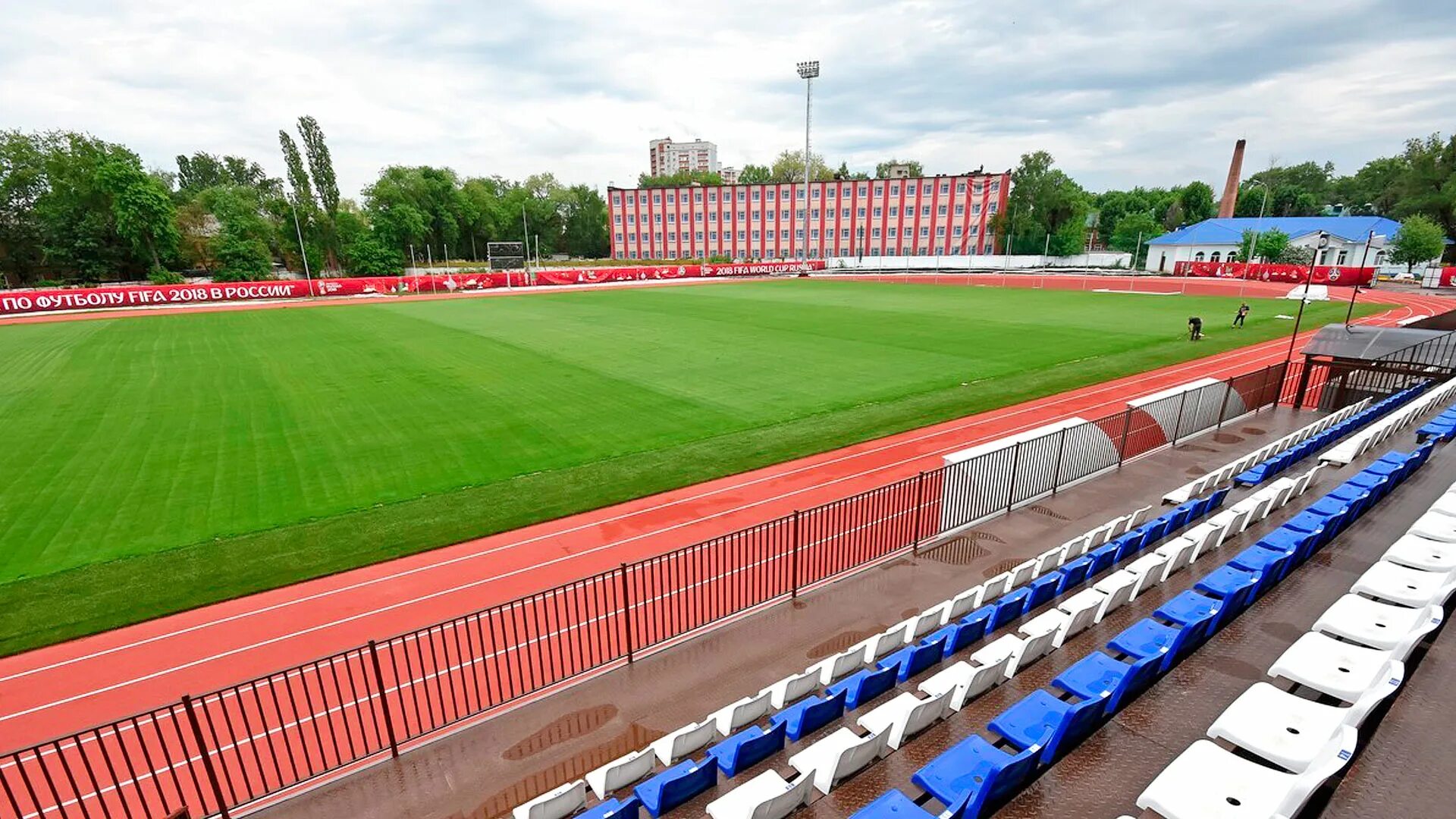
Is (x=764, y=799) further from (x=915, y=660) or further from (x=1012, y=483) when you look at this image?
(x=1012, y=483)

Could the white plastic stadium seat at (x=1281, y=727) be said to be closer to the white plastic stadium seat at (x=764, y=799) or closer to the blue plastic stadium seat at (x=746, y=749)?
the white plastic stadium seat at (x=764, y=799)

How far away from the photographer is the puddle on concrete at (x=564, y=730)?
20.9 ft

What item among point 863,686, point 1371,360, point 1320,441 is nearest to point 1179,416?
point 1320,441

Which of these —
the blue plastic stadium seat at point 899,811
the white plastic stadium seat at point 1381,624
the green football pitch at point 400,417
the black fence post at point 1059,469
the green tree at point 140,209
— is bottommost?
the green football pitch at point 400,417

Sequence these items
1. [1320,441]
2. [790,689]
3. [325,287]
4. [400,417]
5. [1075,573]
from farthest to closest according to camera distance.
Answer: [325,287]
[400,417]
[1320,441]
[1075,573]
[790,689]

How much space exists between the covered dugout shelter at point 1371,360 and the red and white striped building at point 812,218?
8037 centimetres

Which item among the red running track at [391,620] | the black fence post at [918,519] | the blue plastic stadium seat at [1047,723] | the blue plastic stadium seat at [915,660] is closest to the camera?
the blue plastic stadium seat at [1047,723]

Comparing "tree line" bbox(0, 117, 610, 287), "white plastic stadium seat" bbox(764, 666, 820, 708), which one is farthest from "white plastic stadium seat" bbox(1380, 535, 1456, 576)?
"tree line" bbox(0, 117, 610, 287)

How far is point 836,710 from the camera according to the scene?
6.18 metres

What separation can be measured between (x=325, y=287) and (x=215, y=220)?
30586 millimetres

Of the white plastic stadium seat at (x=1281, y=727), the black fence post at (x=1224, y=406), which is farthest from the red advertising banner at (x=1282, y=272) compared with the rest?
the white plastic stadium seat at (x=1281, y=727)

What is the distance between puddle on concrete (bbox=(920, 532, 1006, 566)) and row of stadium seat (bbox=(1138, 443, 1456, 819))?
3931mm

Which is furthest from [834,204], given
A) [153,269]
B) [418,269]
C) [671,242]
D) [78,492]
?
[78,492]

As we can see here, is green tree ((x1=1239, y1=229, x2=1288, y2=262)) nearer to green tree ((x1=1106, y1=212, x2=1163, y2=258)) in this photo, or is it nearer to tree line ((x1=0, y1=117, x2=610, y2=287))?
green tree ((x1=1106, y1=212, x2=1163, y2=258))
